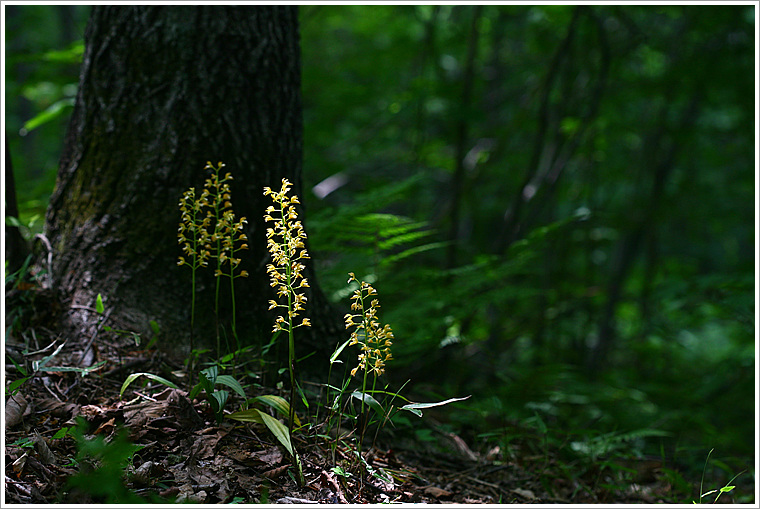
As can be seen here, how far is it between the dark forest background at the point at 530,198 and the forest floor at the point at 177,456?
0.21 m

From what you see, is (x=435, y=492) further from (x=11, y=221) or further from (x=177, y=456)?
(x=11, y=221)

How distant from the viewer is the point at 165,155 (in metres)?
2.06

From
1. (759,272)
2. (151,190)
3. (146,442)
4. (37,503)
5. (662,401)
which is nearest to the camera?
(37,503)

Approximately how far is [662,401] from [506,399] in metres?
2.23

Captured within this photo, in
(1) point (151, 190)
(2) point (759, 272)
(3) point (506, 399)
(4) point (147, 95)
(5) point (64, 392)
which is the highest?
(4) point (147, 95)

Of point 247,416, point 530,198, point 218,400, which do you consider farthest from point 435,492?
point 530,198

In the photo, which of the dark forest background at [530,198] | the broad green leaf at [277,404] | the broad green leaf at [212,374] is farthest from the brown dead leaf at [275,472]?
the dark forest background at [530,198]

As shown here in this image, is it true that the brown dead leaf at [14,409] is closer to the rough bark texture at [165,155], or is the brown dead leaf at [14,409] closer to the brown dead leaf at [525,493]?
the rough bark texture at [165,155]

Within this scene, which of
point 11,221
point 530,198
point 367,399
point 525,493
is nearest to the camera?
point 367,399

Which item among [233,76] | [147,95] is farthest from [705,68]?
[147,95]

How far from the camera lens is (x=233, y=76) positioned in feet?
7.04

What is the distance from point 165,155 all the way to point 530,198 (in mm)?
3635

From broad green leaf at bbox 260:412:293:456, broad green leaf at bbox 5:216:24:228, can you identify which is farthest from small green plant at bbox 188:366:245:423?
broad green leaf at bbox 5:216:24:228

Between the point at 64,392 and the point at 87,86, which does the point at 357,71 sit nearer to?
the point at 87,86
